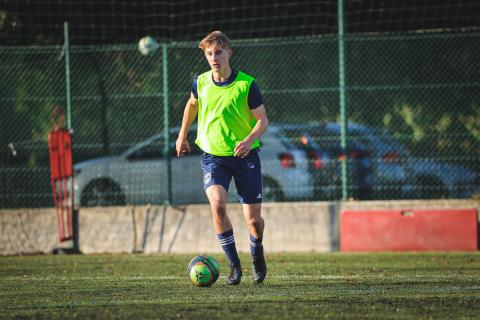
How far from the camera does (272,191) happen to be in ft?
48.2

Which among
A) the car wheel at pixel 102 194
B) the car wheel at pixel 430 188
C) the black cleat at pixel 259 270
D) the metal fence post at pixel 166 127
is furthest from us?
the car wheel at pixel 102 194

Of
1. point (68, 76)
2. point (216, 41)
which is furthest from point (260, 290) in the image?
point (68, 76)

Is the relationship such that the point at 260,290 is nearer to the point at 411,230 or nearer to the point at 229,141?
the point at 229,141

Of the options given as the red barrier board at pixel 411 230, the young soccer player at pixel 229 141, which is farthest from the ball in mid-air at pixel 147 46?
the young soccer player at pixel 229 141

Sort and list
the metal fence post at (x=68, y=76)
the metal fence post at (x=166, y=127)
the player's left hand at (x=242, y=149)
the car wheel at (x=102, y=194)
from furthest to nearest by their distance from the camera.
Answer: the car wheel at (x=102, y=194), the metal fence post at (x=68, y=76), the metal fence post at (x=166, y=127), the player's left hand at (x=242, y=149)

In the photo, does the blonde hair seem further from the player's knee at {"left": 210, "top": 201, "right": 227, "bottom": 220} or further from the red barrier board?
the red barrier board

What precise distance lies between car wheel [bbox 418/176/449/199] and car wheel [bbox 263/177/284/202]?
1934 mm

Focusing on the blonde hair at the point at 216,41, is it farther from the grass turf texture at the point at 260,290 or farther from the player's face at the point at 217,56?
the grass turf texture at the point at 260,290

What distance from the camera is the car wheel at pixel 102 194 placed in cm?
1489

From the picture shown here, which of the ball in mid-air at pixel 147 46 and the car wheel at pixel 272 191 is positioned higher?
the ball in mid-air at pixel 147 46

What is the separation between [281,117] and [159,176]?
6.64 feet

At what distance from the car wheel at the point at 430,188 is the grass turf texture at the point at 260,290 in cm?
169

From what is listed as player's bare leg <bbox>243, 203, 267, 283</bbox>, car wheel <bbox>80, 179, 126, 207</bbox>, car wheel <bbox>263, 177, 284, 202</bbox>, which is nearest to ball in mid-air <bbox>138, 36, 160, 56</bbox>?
car wheel <bbox>80, 179, 126, 207</bbox>

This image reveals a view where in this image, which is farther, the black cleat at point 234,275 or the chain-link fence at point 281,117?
the chain-link fence at point 281,117
